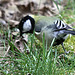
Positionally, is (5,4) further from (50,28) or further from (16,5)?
(50,28)

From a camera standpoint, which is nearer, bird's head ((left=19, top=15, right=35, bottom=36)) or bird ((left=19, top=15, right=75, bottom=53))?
bird ((left=19, top=15, right=75, bottom=53))

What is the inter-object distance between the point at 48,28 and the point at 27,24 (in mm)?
440

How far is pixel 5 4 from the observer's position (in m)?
4.95

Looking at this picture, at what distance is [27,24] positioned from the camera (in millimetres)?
2969

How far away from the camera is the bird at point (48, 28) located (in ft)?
8.68

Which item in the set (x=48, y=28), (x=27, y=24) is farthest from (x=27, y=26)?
(x=48, y=28)

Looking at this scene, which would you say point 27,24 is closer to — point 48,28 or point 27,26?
point 27,26

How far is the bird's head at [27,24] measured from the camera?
9.73ft

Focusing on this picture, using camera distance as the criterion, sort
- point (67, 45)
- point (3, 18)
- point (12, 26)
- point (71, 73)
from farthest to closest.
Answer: point (3, 18), point (12, 26), point (67, 45), point (71, 73)

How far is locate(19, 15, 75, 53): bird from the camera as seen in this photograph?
2646mm

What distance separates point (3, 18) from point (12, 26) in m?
0.58

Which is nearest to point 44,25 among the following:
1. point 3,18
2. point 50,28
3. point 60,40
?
point 50,28

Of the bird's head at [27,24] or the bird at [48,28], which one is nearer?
the bird at [48,28]

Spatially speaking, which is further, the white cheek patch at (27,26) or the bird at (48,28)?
the white cheek patch at (27,26)
